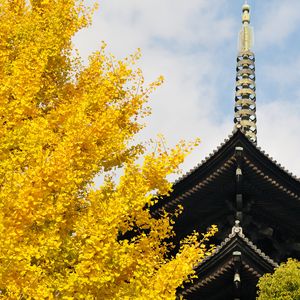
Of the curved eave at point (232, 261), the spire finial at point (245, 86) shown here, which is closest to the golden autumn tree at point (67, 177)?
the curved eave at point (232, 261)

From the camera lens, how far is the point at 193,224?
41.2 feet

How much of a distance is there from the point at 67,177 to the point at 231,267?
3.97 metres

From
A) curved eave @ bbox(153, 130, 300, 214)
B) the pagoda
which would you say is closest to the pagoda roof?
the pagoda

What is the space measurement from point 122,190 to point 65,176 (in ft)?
2.83

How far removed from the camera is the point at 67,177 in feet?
25.5

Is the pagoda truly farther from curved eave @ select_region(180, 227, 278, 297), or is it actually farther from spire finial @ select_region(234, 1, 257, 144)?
spire finial @ select_region(234, 1, 257, 144)

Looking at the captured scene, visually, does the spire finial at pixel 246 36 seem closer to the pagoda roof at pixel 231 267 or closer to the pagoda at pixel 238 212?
the pagoda at pixel 238 212

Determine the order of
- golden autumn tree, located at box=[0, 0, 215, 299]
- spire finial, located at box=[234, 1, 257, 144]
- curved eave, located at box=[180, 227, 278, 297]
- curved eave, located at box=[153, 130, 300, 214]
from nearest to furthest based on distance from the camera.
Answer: golden autumn tree, located at box=[0, 0, 215, 299] < curved eave, located at box=[180, 227, 278, 297] < curved eave, located at box=[153, 130, 300, 214] < spire finial, located at box=[234, 1, 257, 144]

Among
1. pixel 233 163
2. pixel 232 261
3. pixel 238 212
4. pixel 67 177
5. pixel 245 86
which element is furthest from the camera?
pixel 245 86

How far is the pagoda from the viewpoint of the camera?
33.1 feet

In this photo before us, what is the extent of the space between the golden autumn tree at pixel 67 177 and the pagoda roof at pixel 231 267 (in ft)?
4.18

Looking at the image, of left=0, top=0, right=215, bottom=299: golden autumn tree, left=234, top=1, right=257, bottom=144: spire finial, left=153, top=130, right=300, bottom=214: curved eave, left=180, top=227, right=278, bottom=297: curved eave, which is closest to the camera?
left=0, top=0, right=215, bottom=299: golden autumn tree

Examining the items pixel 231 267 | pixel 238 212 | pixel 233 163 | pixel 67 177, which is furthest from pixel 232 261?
pixel 67 177

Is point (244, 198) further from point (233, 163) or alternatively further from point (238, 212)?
point (233, 163)
